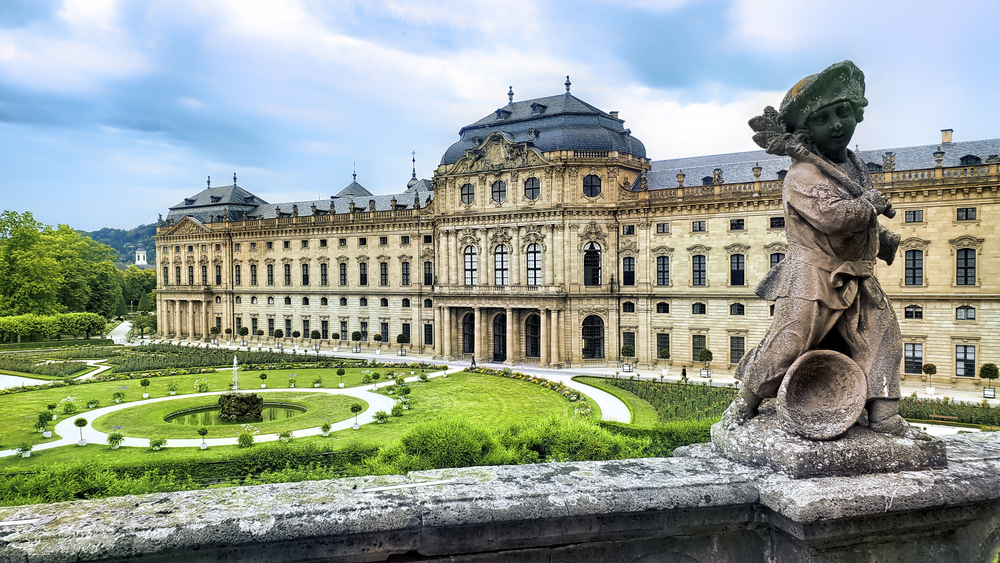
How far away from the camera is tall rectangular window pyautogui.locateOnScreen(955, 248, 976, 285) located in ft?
120

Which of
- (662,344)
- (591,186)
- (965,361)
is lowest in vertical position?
(965,361)

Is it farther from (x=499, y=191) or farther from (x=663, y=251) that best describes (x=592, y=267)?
(x=499, y=191)

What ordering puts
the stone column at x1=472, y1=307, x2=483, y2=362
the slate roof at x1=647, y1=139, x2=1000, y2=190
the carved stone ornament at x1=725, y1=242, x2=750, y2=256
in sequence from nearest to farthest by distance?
the slate roof at x1=647, y1=139, x2=1000, y2=190, the carved stone ornament at x1=725, y1=242, x2=750, y2=256, the stone column at x1=472, y1=307, x2=483, y2=362

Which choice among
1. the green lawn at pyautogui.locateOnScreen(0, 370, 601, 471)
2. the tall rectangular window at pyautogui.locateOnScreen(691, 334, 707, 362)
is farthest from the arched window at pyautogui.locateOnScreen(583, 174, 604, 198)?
the green lawn at pyautogui.locateOnScreen(0, 370, 601, 471)

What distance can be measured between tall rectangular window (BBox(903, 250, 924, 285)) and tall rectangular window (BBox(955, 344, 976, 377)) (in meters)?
4.64

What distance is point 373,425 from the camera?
27.4 m

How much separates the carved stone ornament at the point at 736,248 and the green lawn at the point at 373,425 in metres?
17.9

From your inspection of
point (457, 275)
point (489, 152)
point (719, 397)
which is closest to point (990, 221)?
point (719, 397)

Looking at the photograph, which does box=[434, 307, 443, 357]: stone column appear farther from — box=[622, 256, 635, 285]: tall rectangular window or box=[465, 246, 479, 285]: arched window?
box=[622, 256, 635, 285]: tall rectangular window

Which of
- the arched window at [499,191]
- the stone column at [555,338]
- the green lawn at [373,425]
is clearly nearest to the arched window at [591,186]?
the arched window at [499,191]

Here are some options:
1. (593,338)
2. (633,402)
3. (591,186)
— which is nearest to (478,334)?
(593,338)

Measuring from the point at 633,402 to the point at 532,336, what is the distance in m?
17.7

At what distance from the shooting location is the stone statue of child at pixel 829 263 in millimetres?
5047

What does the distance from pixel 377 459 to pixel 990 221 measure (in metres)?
39.5
